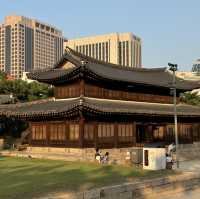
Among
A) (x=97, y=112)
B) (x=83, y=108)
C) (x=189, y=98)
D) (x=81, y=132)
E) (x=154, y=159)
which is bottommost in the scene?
(x=154, y=159)

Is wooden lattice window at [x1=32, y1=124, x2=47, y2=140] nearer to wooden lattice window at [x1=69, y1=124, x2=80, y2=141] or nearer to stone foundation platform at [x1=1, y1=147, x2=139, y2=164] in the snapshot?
stone foundation platform at [x1=1, y1=147, x2=139, y2=164]

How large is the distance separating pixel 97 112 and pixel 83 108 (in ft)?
5.08

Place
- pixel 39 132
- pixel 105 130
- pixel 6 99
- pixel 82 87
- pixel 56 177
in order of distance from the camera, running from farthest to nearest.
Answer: pixel 6 99 → pixel 39 132 → pixel 82 87 → pixel 105 130 → pixel 56 177

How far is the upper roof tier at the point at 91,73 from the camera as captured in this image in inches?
1380

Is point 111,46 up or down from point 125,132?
up

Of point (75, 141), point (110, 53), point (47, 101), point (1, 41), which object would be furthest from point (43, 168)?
point (1, 41)

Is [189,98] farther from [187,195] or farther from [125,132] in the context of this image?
[187,195]

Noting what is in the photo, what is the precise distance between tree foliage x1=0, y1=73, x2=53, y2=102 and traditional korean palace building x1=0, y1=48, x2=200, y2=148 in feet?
74.5

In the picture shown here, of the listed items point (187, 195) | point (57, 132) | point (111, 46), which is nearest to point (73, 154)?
point (57, 132)

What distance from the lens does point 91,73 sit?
114 feet

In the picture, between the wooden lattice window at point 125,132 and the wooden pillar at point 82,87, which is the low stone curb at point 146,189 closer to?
the wooden lattice window at point 125,132

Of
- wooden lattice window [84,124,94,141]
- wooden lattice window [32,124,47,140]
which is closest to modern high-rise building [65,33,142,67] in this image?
wooden lattice window [32,124,47,140]

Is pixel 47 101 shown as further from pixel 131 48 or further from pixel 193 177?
pixel 131 48

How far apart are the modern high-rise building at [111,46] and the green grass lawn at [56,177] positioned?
151 metres
